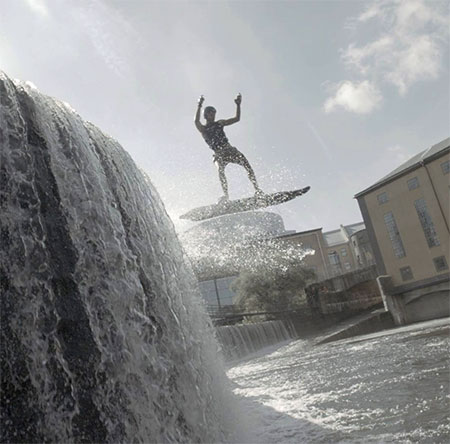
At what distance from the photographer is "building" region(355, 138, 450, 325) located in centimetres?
2600

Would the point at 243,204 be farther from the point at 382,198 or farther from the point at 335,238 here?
the point at 335,238

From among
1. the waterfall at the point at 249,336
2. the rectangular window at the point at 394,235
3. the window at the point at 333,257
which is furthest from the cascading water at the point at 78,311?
the window at the point at 333,257

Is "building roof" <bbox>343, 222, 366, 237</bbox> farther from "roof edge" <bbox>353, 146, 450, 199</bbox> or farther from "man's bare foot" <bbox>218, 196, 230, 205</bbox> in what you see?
"man's bare foot" <bbox>218, 196, 230, 205</bbox>

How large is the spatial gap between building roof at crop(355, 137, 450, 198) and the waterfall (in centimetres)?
1337

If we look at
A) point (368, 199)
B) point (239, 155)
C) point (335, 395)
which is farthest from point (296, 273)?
point (335, 395)

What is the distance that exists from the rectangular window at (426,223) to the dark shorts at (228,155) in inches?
718

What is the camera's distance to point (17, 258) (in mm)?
2924

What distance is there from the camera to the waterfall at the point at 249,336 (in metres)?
16.0

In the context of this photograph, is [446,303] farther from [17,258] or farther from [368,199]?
[17,258]

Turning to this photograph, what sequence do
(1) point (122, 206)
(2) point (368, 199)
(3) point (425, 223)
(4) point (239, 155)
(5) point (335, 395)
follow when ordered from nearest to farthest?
(1) point (122, 206) < (5) point (335, 395) < (4) point (239, 155) < (3) point (425, 223) < (2) point (368, 199)

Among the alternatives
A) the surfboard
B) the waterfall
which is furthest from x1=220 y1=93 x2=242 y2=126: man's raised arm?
the waterfall

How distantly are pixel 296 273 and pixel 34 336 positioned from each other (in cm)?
3046

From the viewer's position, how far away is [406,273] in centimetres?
2761

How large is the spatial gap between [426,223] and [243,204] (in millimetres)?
17607
